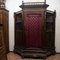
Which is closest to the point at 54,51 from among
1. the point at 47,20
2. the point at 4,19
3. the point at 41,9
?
the point at 47,20

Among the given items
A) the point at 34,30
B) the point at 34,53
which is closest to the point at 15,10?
the point at 34,30

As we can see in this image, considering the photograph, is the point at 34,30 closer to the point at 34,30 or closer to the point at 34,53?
the point at 34,30

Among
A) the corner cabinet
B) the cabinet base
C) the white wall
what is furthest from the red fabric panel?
the white wall

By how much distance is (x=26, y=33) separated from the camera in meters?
4.81

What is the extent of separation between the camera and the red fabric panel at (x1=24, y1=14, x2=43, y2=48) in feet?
15.7

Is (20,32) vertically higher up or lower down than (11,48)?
higher up

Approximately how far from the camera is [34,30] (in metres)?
Result: 4.82

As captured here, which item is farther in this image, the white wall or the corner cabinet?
the white wall

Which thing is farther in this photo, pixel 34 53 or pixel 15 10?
pixel 15 10

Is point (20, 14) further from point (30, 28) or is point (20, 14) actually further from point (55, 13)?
point (55, 13)

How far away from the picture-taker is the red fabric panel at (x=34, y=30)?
4.78 meters

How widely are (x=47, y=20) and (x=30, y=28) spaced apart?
761mm

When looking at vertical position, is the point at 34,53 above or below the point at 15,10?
below

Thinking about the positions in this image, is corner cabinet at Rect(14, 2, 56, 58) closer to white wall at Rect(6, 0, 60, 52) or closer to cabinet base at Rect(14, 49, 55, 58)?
cabinet base at Rect(14, 49, 55, 58)
